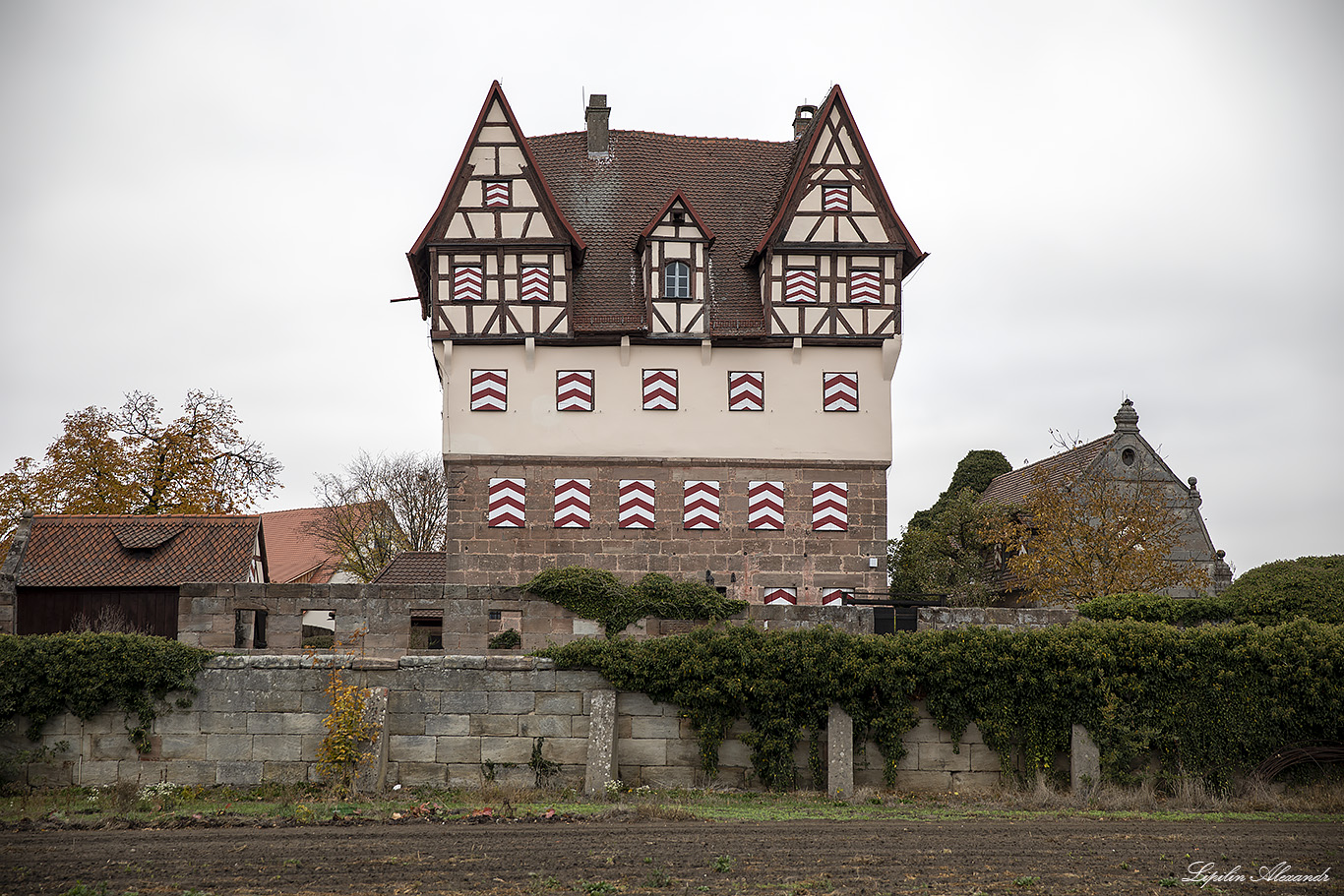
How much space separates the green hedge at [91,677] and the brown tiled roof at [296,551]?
39095 millimetres

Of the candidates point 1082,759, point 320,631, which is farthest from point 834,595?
Answer: point 320,631

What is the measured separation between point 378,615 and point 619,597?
154 inches

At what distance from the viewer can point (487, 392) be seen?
22.2m

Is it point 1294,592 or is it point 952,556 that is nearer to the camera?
point 1294,592

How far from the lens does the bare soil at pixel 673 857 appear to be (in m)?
8.76

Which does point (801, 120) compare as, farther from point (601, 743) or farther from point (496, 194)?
point (601, 743)

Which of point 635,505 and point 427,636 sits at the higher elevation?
point 635,505

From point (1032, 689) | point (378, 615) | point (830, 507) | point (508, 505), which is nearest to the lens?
point (1032, 689)

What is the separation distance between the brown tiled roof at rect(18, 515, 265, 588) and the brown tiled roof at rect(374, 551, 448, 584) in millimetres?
8389

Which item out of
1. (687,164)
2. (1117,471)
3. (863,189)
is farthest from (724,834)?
(1117,471)

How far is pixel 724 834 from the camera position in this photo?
34.4ft

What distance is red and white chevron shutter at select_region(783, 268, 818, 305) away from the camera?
74.2ft

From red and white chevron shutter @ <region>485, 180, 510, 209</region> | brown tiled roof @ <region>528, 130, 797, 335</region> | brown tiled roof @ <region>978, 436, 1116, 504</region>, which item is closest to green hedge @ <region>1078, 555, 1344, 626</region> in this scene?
brown tiled roof @ <region>528, 130, 797, 335</region>

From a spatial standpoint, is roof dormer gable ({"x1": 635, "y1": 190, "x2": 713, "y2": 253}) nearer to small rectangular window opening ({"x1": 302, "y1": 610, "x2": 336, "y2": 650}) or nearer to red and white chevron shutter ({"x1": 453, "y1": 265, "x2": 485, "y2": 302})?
red and white chevron shutter ({"x1": 453, "y1": 265, "x2": 485, "y2": 302})
